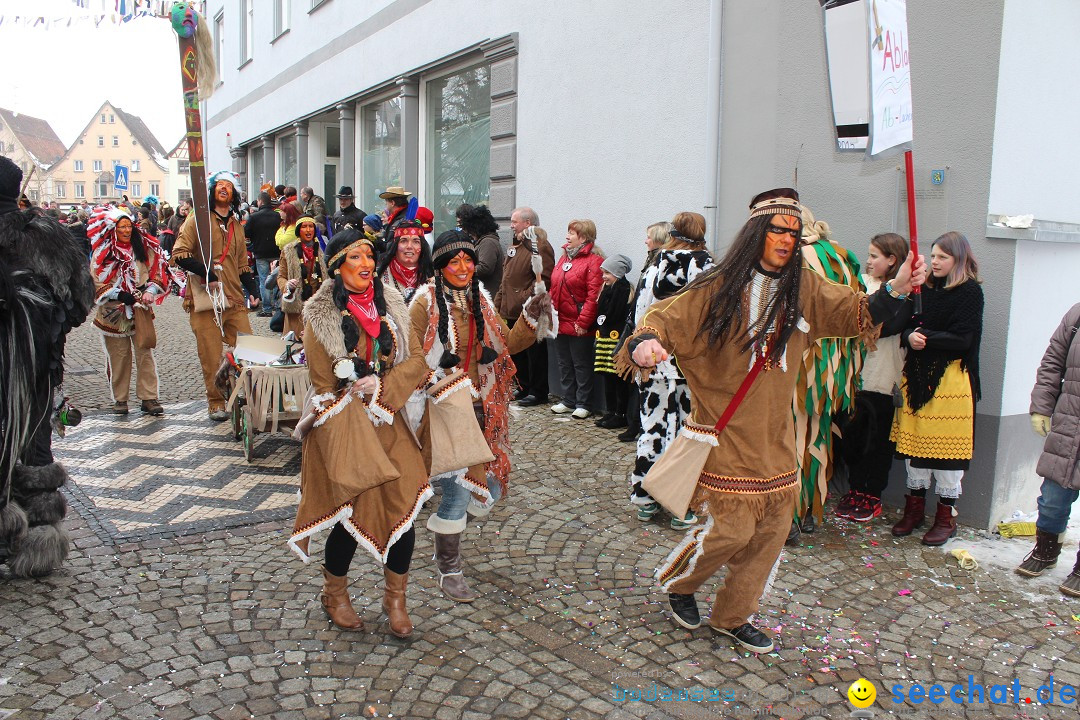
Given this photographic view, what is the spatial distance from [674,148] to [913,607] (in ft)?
14.4

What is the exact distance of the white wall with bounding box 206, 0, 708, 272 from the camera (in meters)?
6.91

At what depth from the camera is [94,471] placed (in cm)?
571

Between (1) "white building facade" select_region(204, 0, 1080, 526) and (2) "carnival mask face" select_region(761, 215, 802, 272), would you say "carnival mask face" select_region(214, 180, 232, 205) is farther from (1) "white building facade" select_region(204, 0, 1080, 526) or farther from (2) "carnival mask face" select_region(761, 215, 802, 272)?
(2) "carnival mask face" select_region(761, 215, 802, 272)

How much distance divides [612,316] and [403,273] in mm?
3269

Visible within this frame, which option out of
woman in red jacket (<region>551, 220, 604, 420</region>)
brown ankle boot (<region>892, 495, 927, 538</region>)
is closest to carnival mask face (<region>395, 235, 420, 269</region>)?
brown ankle boot (<region>892, 495, 927, 538</region>)

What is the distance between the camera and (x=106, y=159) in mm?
70625

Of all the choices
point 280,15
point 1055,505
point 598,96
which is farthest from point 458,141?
point 280,15

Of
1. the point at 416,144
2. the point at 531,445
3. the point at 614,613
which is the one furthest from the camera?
the point at 416,144

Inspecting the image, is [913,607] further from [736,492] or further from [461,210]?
[461,210]

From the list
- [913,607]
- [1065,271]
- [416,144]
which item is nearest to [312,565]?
[913,607]

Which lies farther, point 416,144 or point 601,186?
point 416,144

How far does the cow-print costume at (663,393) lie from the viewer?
4766mm

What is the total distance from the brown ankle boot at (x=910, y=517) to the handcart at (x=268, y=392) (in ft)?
12.7

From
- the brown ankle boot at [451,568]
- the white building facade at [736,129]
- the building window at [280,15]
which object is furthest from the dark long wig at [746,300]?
the building window at [280,15]
